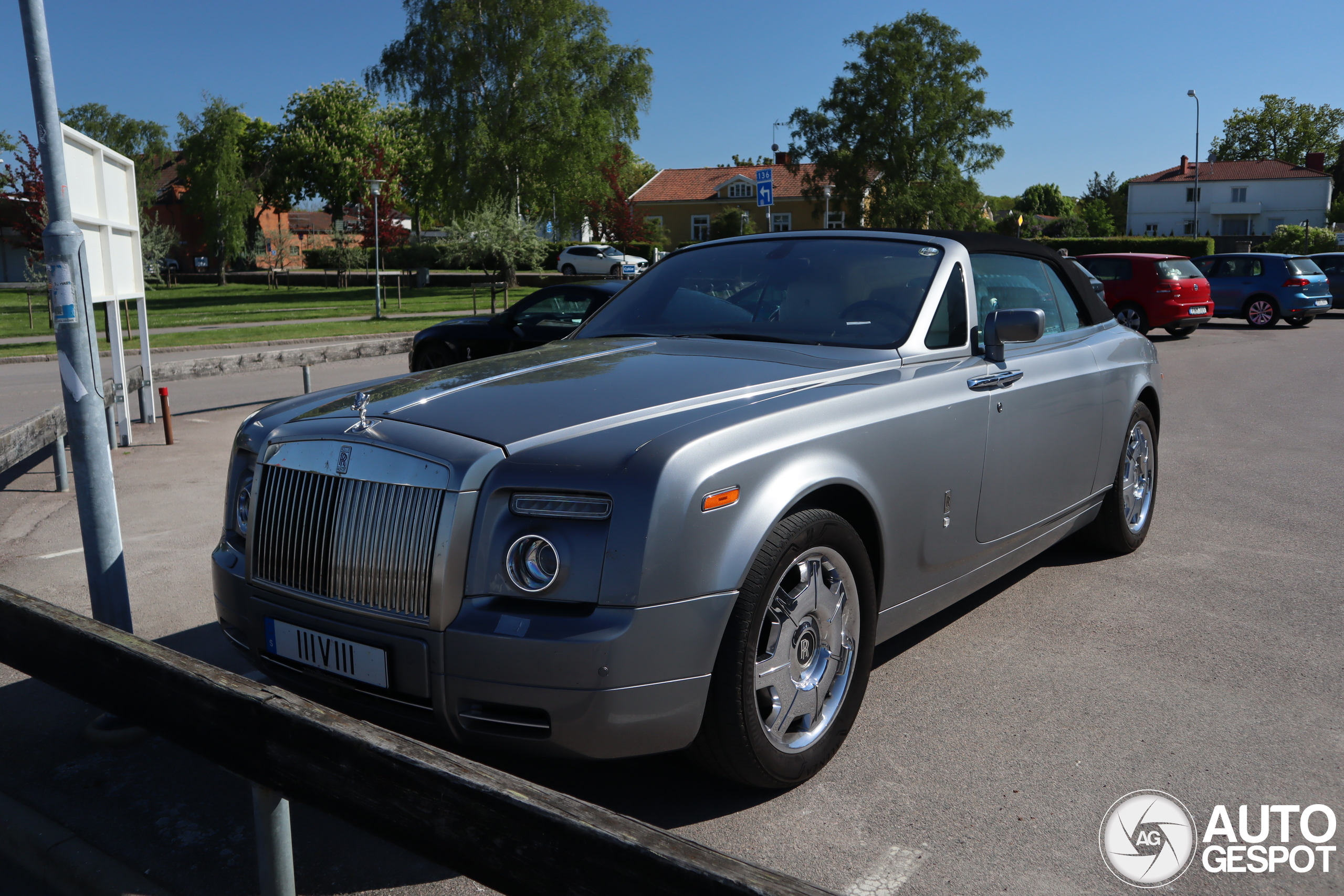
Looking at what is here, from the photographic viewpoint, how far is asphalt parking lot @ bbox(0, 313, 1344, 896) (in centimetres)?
292

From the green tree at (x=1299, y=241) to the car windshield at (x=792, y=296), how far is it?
60.5m

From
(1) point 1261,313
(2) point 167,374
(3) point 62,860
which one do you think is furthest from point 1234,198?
(3) point 62,860

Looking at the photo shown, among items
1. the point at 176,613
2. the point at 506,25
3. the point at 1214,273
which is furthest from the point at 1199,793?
the point at 506,25

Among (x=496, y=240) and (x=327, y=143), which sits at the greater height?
(x=327, y=143)

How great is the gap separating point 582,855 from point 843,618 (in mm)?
1739

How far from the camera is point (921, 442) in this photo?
3.67 m

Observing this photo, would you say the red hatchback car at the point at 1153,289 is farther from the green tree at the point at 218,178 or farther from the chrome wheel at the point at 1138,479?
the green tree at the point at 218,178

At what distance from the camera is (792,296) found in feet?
14.1

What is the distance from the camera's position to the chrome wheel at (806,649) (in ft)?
10.3

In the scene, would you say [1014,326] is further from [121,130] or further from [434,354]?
[121,130]

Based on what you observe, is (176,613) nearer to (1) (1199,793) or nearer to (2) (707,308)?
(2) (707,308)

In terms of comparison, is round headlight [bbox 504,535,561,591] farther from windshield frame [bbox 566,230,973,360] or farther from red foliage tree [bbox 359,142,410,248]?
red foliage tree [bbox 359,142,410,248]

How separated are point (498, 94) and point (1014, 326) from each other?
41789 millimetres

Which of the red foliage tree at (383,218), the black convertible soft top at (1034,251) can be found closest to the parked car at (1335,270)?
the black convertible soft top at (1034,251)
